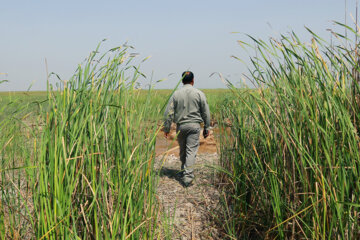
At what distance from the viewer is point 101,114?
2.02m

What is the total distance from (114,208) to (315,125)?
1.25m

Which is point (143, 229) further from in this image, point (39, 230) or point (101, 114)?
point (101, 114)

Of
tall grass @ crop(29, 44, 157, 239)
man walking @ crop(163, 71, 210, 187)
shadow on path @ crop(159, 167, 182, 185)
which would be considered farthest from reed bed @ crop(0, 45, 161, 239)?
shadow on path @ crop(159, 167, 182, 185)

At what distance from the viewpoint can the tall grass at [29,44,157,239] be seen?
1693mm

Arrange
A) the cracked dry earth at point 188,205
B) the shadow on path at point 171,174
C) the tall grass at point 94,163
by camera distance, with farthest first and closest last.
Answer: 1. the shadow on path at point 171,174
2. the cracked dry earth at point 188,205
3. the tall grass at point 94,163

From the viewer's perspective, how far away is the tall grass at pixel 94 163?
5.56 feet

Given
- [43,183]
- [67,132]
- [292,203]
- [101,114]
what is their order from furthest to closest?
[292,203], [101,114], [67,132], [43,183]

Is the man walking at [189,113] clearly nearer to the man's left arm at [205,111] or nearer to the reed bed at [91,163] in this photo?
the man's left arm at [205,111]

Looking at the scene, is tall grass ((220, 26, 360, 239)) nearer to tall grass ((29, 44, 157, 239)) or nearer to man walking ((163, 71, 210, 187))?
tall grass ((29, 44, 157, 239))

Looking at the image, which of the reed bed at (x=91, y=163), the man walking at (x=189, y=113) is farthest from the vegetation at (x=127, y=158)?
the man walking at (x=189, y=113)

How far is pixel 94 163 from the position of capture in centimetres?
181

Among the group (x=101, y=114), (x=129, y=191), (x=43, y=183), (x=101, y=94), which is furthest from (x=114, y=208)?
(x=101, y=94)

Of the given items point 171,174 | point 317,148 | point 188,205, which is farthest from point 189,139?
point 317,148

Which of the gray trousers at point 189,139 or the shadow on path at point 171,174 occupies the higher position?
the gray trousers at point 189,139
